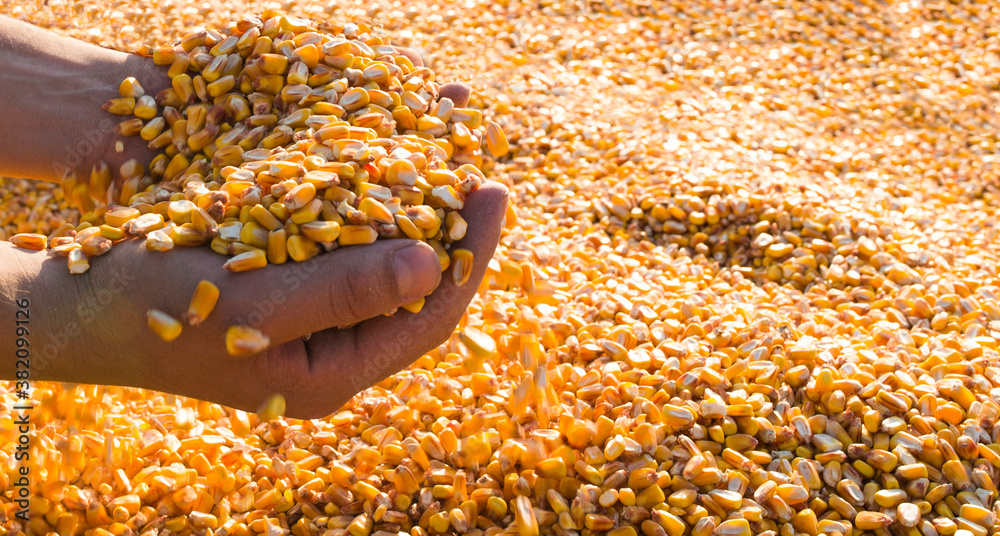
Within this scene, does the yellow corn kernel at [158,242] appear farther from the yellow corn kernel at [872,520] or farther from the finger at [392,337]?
the yellow corn kernel at [872,520]

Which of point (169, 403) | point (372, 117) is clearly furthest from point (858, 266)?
point (169, 403)

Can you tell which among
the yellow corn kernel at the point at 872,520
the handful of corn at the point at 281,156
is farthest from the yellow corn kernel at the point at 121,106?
the yellow corn kernel at the point at 872,520

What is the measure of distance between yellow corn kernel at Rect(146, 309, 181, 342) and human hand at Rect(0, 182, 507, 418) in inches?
0.6

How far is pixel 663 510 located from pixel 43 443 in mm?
1428

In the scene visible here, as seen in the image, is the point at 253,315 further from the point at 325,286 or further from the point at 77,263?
the point at 77,263

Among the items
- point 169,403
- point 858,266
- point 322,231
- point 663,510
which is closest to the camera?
point 322,231

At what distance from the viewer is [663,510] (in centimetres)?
162

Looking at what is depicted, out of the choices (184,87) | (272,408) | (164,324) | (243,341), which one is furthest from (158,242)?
(184,87)

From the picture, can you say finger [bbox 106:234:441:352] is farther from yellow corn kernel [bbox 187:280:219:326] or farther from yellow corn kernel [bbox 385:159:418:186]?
yellow corn kernel [bbox 385:159:418:186]

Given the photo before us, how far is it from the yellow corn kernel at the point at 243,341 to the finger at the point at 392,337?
16 centimetres

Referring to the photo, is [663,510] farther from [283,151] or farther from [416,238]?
[283,151]

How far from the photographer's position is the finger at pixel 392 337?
141 centimetres

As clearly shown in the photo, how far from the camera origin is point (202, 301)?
1.25 meters

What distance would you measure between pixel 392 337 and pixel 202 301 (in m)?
0.34
